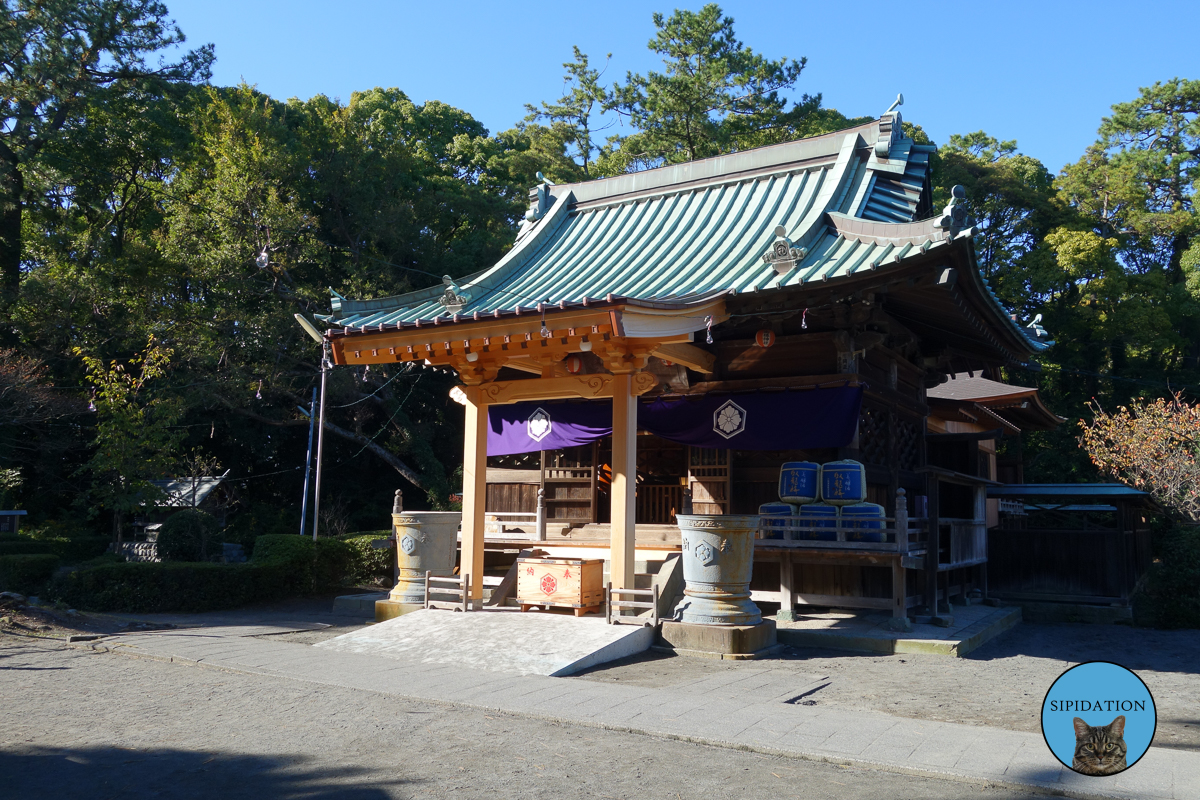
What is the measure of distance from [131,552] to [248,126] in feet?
40.2

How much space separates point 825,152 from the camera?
14133 millimetres

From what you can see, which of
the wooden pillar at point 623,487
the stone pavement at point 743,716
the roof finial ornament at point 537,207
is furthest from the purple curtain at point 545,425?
the stone pavement at point 743,716

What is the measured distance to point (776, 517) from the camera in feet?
36.2

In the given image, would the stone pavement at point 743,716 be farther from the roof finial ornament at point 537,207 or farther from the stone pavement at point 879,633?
the roof finial ornament at point 537,207

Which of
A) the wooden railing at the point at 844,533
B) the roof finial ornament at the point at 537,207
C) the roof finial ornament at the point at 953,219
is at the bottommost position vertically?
the wooden railing at the point at 844,533

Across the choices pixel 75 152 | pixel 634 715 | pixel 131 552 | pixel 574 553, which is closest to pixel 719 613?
pixel 634 715

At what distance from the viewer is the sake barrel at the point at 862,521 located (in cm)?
1077

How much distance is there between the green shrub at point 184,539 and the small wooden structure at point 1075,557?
14.8 m

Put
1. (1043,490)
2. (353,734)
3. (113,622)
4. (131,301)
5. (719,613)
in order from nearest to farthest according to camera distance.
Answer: (353,734) < (719,613) < (113,622) < (1043,490) < (131,301)

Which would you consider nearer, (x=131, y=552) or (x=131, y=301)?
(x=131, y=552)

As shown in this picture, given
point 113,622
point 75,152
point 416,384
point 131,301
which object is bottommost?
point 113,622

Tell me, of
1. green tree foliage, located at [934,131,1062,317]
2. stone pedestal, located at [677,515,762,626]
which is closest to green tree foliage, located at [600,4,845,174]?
green tree foliage, located at [934,131,1062,317]

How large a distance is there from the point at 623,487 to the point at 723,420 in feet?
8.01

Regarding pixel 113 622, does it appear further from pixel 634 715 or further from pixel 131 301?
pixel 131 301
